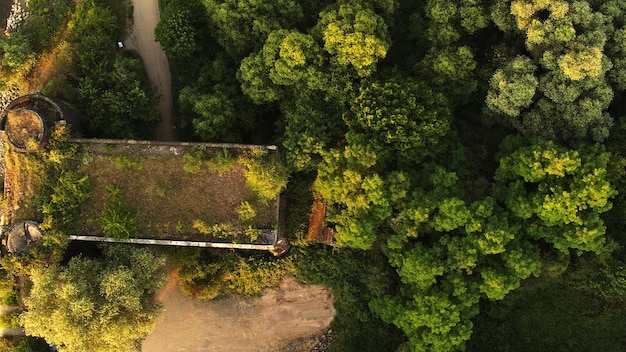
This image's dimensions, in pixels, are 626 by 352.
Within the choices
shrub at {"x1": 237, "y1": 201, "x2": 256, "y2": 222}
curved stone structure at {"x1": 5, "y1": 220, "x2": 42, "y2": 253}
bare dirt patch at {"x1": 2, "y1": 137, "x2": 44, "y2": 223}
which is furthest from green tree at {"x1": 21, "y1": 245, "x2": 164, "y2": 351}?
shrub at {"x1": 237, "y1": 201, "x2": 256, "y2": 222}

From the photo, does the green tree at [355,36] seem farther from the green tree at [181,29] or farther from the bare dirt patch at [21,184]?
the bare dirt patch at [21,184]

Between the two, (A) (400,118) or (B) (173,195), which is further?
(B) (173,195)

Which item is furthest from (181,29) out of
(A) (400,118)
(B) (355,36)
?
(A) (400,118)

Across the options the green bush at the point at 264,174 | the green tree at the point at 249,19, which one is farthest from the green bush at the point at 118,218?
the green tree at the point at 249,19

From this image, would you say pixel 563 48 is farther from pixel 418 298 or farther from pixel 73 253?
pixel 73 253

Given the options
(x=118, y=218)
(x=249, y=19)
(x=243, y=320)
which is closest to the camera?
(x=118, y=218)

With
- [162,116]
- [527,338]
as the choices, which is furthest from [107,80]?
[527,338]

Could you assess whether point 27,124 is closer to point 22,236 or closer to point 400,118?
point 22,236
